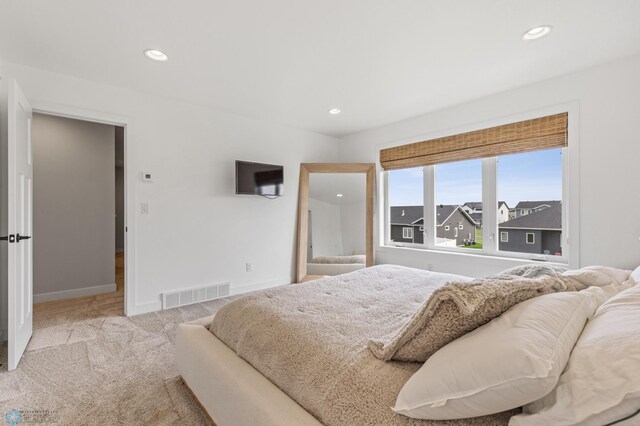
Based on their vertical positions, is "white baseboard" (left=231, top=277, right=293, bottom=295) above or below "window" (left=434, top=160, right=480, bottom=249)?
below

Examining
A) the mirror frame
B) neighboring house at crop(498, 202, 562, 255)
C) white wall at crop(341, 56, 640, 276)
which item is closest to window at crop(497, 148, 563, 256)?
neighboring house at crop(498, 202, 562, 255)

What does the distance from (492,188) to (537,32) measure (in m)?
1.67

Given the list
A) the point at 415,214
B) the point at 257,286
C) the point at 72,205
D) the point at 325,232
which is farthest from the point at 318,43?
the point at 72,205

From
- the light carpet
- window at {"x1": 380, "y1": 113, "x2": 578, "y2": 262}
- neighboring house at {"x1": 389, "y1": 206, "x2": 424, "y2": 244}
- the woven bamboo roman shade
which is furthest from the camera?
neighboring house at {"x1": 389, "y1": 206, "x2": 424, "y2": 244}

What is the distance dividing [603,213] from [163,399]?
11.9 ft

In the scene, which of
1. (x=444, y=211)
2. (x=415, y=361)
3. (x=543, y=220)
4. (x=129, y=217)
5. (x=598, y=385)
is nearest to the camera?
(x=598, y=385)

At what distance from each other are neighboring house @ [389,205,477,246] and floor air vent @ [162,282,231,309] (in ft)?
8.13

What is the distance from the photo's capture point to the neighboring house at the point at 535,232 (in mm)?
2945

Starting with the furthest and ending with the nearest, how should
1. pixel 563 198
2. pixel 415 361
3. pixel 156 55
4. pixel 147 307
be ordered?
→ pixel 147 307 < pixel 563 198 < pixel 156 55 < pixel 415 361

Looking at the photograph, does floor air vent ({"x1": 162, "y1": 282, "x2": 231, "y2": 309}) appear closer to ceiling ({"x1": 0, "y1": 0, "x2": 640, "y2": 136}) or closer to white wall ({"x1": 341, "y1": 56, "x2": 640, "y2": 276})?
ceiling ({"x1": 0, "y1": 0, "x2": 640, "y2": 136})

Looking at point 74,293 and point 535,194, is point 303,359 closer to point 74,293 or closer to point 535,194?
point 535,194

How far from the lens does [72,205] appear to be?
3.99 m

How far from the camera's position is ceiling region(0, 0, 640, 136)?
1.86 m

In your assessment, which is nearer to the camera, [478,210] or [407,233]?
[478,210]
